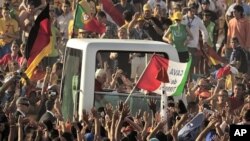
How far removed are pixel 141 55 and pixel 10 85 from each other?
3.66m

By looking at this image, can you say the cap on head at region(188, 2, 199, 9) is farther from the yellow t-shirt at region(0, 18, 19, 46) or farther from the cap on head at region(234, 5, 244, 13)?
the yellow t-shirt at region(0, 18, 19, 46)

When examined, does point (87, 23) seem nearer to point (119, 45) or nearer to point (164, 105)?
point (119, 45)

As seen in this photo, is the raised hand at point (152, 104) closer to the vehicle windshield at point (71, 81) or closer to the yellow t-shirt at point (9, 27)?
the vehicle windshield at point (71, 81)

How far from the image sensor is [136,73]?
51.2ft

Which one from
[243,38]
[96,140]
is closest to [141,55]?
[96,140]

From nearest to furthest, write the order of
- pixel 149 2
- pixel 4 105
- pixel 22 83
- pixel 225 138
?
pixel 225 138 < pixel 4 105 < pixel 22 83 < pixel 149 2

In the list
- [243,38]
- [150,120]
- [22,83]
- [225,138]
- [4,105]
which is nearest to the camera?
[225,138]

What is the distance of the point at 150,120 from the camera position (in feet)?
47.7

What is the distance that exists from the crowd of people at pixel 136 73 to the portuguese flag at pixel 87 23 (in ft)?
0.37

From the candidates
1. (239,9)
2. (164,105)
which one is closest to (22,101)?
(164,105)

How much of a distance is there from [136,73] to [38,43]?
348 cm

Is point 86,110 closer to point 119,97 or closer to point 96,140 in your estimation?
point 119,97

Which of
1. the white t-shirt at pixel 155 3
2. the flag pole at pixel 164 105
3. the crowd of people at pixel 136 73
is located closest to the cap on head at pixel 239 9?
the crowd of people at pixel 136 73

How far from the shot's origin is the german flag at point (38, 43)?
1856cm
